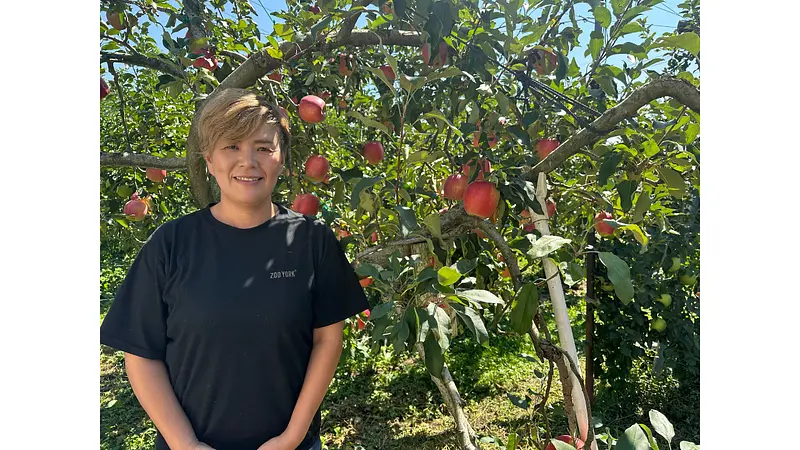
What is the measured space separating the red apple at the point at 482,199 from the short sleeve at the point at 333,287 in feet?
1.06

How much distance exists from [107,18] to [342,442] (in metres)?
2.12

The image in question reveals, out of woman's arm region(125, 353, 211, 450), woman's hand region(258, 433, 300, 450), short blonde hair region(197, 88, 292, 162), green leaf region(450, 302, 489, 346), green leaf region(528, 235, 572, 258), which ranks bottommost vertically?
woman's hand region(258, 433, 300, 450)

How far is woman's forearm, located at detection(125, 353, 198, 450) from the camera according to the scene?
932 mm

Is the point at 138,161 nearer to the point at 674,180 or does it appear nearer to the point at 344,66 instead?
the point at 344,66

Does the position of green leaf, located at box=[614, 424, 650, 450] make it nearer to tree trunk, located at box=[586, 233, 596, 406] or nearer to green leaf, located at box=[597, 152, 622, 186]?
green leaf, located at box=[597, 152, 622, 186]

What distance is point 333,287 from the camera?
3.38ft

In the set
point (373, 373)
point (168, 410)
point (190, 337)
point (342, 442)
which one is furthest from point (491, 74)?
point (373, 373)

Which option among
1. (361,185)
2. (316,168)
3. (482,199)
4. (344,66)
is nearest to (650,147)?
(482,199)

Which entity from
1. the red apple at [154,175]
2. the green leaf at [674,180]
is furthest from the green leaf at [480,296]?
the red apple at [154,175]

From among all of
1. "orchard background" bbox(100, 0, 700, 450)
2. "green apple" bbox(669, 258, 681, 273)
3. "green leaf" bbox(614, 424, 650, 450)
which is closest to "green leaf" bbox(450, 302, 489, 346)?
"orchard background" bbox(100, 0, 700, 450)

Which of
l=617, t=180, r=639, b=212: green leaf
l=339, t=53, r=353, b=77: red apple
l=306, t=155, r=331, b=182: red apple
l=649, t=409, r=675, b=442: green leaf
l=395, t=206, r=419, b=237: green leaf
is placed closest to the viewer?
l=649, t=409, r=675, b=442: green leaf

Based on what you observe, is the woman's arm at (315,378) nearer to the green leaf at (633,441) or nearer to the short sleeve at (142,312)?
the short sleeve at (142,312)

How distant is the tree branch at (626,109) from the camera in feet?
3.05

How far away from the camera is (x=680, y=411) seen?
2697 millimetres
